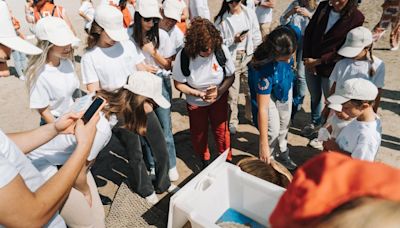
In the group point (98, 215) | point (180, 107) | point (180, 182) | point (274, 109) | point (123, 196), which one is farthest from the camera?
point (180, 107)

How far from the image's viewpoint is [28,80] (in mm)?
2742

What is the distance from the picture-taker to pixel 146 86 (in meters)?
2.69

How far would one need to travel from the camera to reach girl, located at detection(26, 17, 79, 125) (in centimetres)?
265

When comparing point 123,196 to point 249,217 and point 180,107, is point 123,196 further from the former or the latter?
point 180,107

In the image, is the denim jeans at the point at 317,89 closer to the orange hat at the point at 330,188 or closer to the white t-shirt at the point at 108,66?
the white t-shirt at the point at 108,66

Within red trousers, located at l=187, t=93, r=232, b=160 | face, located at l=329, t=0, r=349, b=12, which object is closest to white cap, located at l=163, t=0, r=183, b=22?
red trousers, located at l=187, t=93, r=232, b=160

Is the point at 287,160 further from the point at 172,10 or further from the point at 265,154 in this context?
the point at 172,10

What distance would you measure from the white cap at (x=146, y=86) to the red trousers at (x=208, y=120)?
1.91 ft

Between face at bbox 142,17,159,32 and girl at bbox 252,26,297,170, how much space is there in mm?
1137

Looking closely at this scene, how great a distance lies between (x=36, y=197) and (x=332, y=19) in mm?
3265

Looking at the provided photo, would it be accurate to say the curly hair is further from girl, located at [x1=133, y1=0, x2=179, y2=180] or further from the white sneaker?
the white sneaker

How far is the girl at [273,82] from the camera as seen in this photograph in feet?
8.98

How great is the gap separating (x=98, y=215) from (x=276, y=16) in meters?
8.22

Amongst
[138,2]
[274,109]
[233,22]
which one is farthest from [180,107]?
[274,109]
